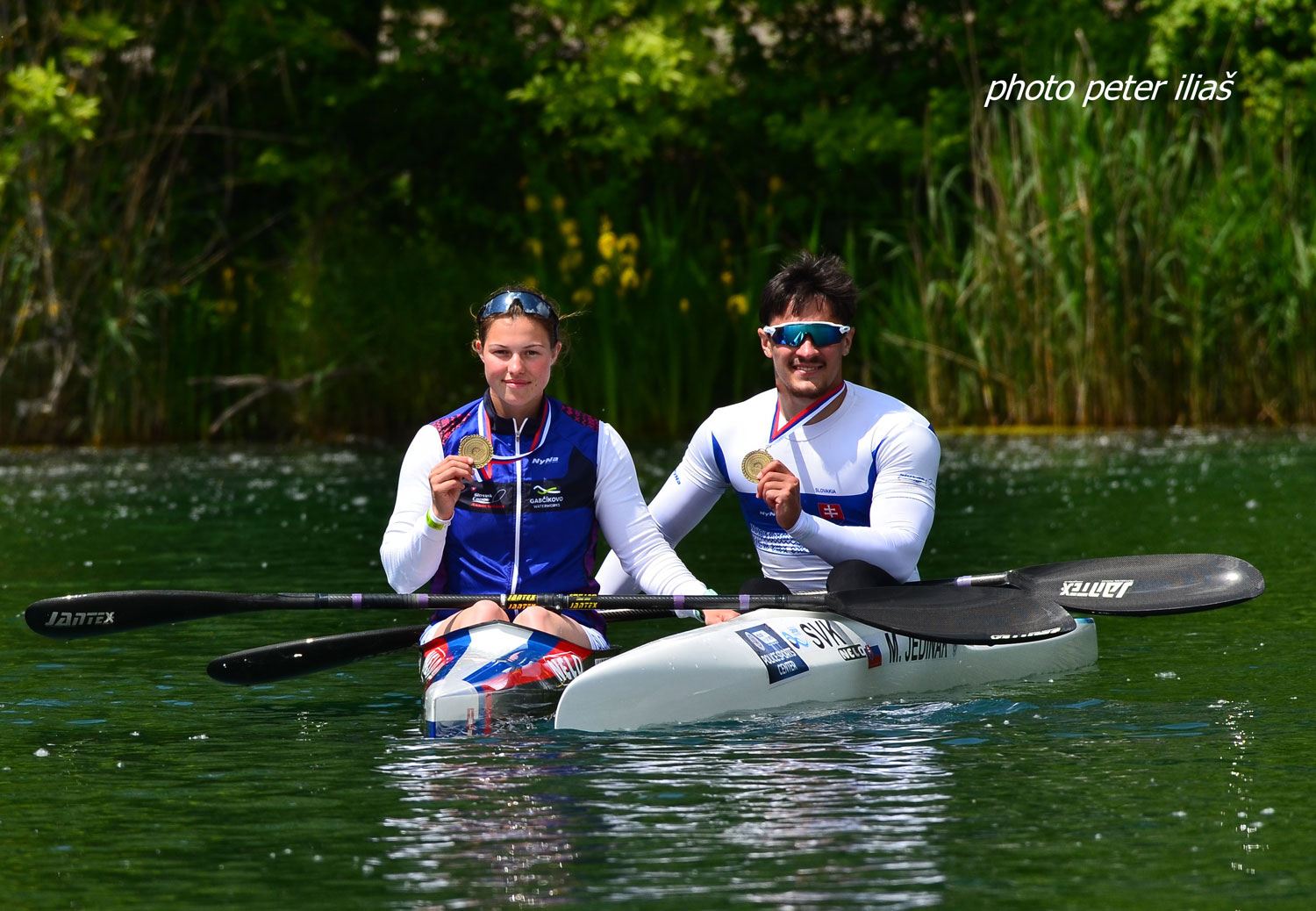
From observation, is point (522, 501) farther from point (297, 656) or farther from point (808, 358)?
point (808, 358)

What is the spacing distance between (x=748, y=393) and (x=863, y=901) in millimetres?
15677

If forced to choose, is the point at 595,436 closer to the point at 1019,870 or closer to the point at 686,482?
the point at 686,482

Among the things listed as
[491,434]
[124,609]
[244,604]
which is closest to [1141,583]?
[491,434]

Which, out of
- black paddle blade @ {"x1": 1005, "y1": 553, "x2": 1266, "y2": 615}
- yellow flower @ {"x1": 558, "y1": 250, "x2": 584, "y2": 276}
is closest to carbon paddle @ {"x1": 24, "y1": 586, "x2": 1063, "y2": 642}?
black paddle blade @ {"x1": 1005, "y1": 553, "x2": 1266, "y2": 615}

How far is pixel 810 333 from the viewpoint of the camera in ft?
22.1

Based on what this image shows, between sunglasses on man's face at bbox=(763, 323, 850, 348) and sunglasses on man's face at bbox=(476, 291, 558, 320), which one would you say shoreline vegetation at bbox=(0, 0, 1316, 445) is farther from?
sunglasses on man's face at bbox=(476, 291, 558, 320)

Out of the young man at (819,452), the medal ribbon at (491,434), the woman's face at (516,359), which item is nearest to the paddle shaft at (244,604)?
the young man at (819,452)

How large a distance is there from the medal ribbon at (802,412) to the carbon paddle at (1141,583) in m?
0.71

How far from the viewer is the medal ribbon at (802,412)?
6.88 m

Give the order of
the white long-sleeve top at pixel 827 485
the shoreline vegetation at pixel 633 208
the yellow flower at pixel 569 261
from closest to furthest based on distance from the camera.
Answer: the white long-sleeve top at pixel 827 485
the shoreline vegetation at pixel 633 208
the yellow flower at pixel 569 261

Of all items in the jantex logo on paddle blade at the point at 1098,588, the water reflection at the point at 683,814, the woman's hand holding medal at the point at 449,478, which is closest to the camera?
the water reflection at the point at 683,814

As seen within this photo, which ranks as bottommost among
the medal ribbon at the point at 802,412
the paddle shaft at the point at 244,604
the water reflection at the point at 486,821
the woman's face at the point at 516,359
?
the water reflection at the point at 486,821

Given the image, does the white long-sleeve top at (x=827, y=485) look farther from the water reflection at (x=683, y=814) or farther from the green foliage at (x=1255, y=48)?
the green foliage at (x=1255, y=48)

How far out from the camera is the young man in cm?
669
